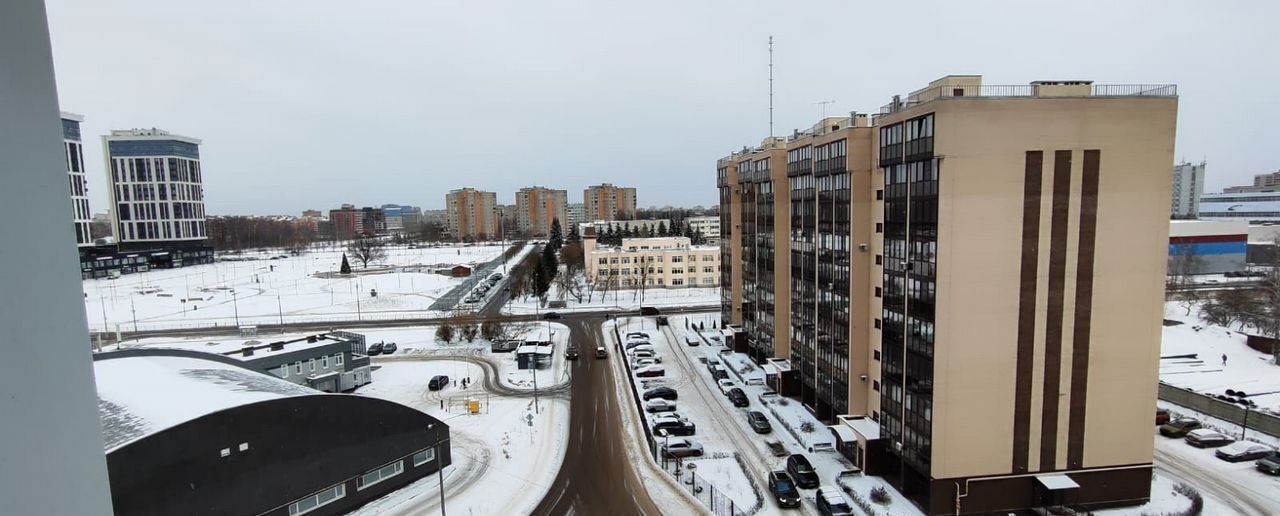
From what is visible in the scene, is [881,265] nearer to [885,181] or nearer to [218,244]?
[885,181]

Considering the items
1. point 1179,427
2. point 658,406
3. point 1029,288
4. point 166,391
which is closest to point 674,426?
point 658,406

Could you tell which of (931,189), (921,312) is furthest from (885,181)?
(921,312)

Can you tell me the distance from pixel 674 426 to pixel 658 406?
2.29m

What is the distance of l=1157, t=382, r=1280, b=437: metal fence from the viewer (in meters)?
20.0

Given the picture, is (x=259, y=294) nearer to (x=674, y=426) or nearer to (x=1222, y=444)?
(x=674, y=426)

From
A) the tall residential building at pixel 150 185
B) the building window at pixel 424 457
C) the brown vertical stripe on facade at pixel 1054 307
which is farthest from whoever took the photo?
the tall residential building at pixel 150 185

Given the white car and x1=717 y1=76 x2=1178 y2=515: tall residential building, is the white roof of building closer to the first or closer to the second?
the white car

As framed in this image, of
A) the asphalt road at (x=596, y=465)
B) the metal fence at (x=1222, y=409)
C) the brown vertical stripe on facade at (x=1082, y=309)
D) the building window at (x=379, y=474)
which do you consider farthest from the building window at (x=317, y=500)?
the metal fence at (x=1222, y=409)

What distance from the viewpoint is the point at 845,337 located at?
19594 millimetres

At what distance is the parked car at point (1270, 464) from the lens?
1738 cm

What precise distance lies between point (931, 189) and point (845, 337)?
642 cm

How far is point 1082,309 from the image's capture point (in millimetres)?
15078

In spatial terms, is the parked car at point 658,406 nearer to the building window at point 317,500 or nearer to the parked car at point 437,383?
the parked car at point 437,383

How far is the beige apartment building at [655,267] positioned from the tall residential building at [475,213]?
252ft
